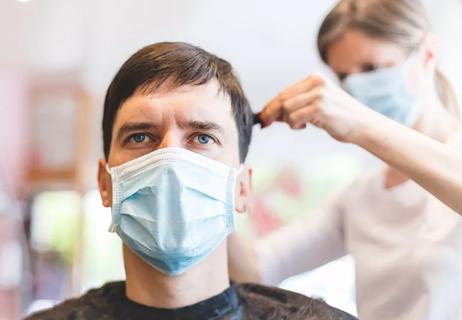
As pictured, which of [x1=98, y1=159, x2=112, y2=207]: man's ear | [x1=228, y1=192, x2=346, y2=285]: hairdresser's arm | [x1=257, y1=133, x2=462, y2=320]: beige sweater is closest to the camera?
[x1=98, y1=159, x2=112, y2=207]: man's ear

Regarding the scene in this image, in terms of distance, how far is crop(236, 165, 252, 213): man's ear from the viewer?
4.32 ft

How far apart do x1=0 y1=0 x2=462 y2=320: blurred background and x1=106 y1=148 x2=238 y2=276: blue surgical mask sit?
30 cm

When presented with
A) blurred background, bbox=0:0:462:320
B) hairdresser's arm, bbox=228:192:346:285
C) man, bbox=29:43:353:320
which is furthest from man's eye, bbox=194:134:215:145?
hairdresser's arm, bbox=228:192:346:285

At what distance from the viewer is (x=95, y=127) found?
2.84m

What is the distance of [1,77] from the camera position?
116 inches

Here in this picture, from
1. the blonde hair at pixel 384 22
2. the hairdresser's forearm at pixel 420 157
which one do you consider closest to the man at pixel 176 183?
the hairdresser's forearm at pixel 420 157

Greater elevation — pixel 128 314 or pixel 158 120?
pixel 158 120

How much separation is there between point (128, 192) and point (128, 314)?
0.81ft

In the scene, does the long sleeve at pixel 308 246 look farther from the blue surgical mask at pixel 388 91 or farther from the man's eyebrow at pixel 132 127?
the man's eyebrow at pixel 132 127

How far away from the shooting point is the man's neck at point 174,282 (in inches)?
49.4

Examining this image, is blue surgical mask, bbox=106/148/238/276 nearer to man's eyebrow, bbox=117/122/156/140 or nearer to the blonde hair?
man's eyebrow, bbox=117/122/156/140

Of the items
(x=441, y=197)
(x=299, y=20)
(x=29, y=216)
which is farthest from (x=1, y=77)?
(x=441, y=197)

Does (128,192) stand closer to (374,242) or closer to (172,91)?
(172,91)

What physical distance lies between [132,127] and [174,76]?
4.7 inches
